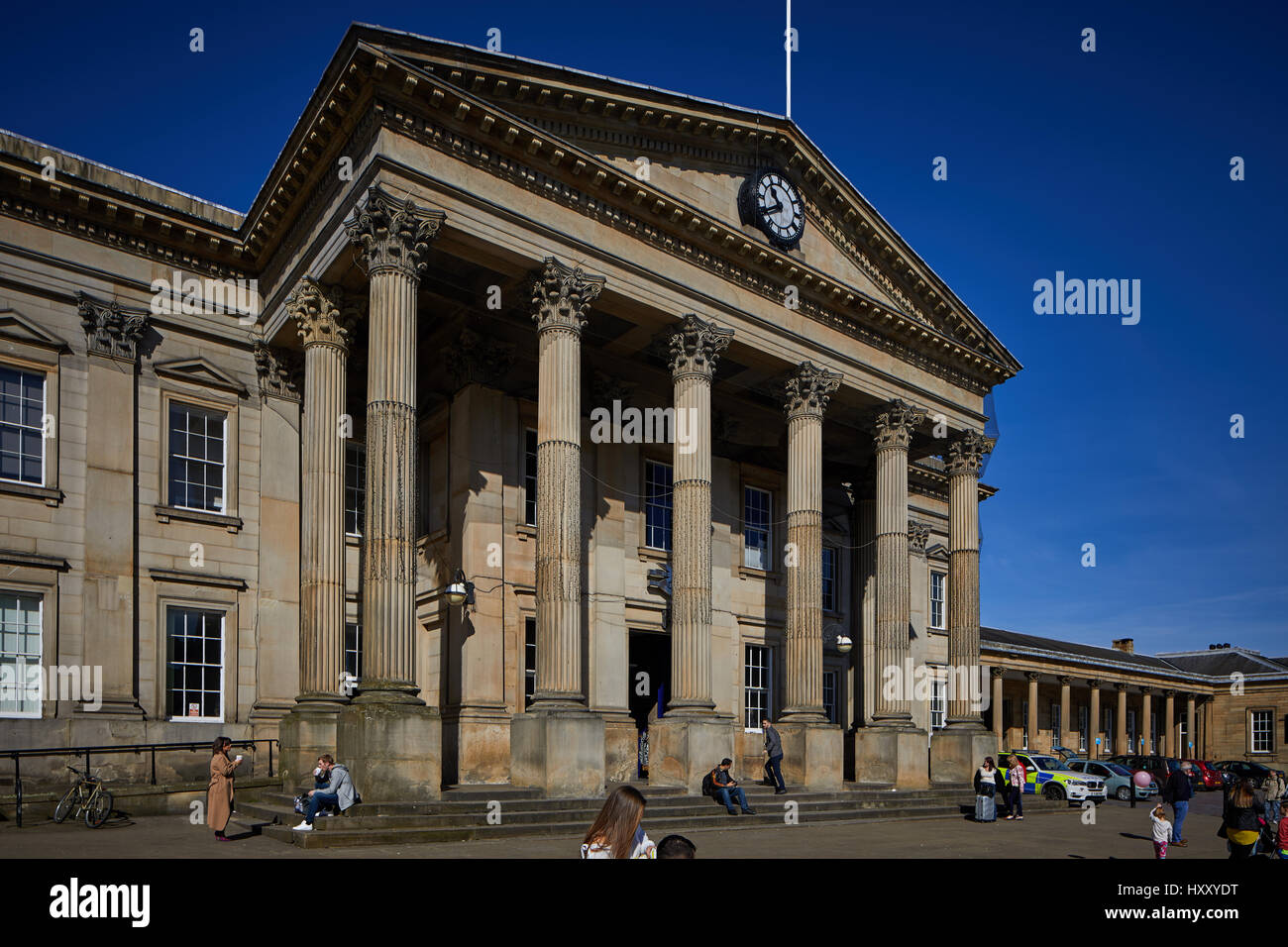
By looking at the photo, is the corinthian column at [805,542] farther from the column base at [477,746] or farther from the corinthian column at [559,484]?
the corinthian column at [559,484]

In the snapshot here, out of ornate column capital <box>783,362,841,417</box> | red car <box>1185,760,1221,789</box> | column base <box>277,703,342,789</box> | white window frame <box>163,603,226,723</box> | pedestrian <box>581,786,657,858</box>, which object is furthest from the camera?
red car <box>1185,760,1221,789</box>

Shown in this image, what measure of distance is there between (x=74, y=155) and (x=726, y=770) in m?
17.3

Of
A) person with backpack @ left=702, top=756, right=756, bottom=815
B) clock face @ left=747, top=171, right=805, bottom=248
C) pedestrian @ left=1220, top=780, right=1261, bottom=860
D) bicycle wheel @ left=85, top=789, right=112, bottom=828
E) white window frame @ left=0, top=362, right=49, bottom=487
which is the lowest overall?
person with backpack @ left=702, top=756, right=756, bottom=815

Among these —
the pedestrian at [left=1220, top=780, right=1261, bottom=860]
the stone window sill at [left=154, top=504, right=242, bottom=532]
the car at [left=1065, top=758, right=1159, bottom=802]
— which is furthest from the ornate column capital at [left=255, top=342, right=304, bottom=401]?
the car at [left=1065, top=758, right=1159, bottom=802]

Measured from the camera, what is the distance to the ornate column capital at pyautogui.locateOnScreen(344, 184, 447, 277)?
17578 mm

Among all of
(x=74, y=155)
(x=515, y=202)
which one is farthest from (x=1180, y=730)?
(x=74, y=155)

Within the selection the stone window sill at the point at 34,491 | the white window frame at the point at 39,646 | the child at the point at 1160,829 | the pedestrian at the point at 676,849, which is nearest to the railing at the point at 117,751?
the white window frame at the point at 39,646

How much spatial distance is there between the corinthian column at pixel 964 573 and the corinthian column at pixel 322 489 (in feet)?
53.4

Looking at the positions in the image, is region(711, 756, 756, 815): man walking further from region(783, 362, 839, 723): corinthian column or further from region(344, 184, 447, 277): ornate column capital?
region(344, 184, 447, 277): ornate column capital

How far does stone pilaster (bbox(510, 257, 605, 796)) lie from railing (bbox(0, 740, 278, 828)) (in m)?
5.89

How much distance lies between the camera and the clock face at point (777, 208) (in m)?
24.1
